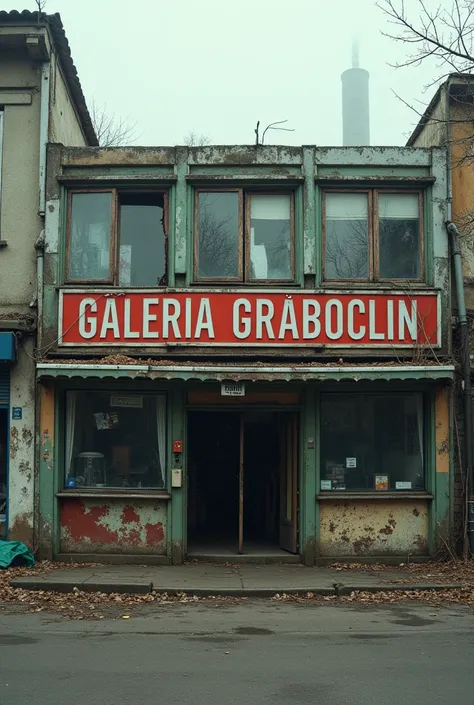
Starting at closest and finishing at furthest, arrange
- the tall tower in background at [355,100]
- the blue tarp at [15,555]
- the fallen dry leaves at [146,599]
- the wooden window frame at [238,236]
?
the fallen dry leaves at [146,599]
the blue tarp at [15,555]
the wooden window frame at [238,236]
the tall tower in background at [355,100]

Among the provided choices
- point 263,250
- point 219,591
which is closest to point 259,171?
point 263,250

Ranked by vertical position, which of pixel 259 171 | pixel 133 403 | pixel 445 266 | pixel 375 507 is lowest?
pixel 375 507

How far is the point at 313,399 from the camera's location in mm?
14125

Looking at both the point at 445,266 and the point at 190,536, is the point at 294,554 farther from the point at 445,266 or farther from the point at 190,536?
the point at 445,266

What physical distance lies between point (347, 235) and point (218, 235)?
7.20ft

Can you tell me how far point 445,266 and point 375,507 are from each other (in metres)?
Answer: 4.18

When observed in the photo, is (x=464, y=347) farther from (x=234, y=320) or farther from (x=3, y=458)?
(x=3, y=458)

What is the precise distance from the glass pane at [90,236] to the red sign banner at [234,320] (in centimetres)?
55

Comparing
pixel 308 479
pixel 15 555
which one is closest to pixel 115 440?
pixel 15 555

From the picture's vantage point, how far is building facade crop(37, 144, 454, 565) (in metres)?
13.9

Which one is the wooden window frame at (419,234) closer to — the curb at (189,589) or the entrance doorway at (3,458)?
the curb at (189,589)

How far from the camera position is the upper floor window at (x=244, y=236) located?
14.2m

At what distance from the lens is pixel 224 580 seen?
1243cm

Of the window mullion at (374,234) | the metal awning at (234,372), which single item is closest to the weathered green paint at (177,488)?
the metal awning at (234,372)
